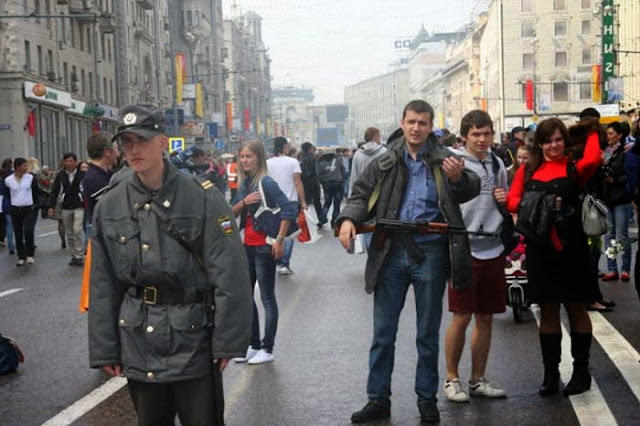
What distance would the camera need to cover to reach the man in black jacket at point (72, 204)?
18125 millimetres

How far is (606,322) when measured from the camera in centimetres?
1025

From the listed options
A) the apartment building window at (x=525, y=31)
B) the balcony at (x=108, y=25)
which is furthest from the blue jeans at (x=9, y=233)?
the apartment building window at (x=525, y=31)

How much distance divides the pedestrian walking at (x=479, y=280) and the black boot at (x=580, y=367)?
447mm

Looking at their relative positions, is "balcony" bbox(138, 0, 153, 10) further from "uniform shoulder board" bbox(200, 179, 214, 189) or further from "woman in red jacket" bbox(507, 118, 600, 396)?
"uniform shoulder board" bbox(200, 179, 214, 189)

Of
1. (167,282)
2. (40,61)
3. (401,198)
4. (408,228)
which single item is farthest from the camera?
(40,61)

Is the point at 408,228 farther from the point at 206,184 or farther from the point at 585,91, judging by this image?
the point at 585,91

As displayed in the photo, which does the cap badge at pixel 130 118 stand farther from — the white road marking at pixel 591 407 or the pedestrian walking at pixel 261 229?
the pedestrian walking at pixel 261 229

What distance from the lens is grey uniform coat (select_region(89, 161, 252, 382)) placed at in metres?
4.36

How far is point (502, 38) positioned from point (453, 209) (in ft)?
317

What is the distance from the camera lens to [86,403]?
755 cm

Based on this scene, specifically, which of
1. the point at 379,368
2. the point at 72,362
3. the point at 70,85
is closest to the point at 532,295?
the point at 379,368

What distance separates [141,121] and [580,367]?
3976 mm

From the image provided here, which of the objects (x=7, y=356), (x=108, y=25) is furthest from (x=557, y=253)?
(x=108, y=25)

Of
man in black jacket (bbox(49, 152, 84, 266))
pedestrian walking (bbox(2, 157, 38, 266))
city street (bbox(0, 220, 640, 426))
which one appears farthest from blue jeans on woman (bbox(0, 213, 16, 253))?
city street (bbox(0, 220, 640, 426))
